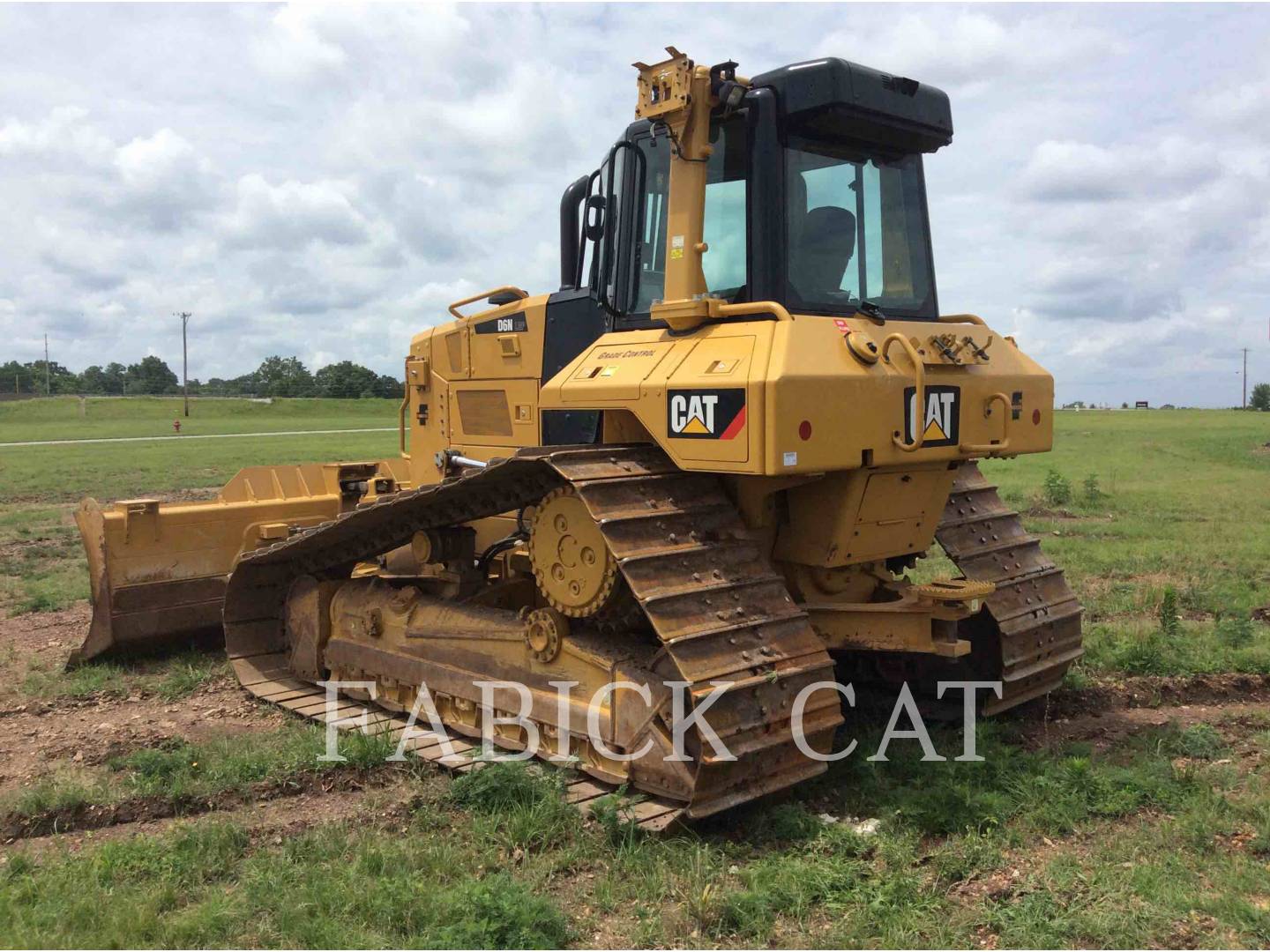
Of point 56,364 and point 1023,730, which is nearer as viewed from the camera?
point 1023,730

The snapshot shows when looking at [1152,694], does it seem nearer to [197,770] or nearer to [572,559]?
[572,559]

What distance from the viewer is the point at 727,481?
5.52 m

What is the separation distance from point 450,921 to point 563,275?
13.9 feet

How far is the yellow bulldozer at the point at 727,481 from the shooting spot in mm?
4770

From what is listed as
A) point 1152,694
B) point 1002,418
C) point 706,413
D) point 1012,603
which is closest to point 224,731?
point 706,413

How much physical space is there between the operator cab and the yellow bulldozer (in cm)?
2

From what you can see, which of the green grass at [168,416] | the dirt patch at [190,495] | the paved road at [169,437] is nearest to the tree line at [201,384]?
the green grass at [168,416]

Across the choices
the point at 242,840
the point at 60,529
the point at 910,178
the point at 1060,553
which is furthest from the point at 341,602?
the point at 60,529

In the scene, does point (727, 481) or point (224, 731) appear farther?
point (224, 731)

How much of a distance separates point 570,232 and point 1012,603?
11.8 ft

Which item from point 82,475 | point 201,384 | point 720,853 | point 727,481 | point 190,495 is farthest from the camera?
point 201,384

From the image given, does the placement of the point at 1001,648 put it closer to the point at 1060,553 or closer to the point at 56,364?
the point at 1060,553

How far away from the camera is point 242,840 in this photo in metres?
4.64

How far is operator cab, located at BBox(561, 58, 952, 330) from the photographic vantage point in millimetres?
5395
